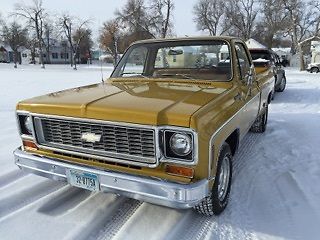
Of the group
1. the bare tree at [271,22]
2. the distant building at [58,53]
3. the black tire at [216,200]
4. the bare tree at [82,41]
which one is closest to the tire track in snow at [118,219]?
the black tire at [216,200]

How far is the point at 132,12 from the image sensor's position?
5291cm

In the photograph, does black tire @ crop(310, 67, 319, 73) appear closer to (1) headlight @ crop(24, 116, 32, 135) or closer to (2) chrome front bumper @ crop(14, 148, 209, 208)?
(2) chrome front bumper @ crop(14, 148, 209, 208)

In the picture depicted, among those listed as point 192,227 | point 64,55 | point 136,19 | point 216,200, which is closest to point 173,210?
point 192,227

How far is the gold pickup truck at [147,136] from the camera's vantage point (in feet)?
9.60

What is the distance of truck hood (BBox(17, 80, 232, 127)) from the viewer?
2.93m

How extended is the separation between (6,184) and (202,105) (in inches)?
111

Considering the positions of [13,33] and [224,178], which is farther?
[13,33]

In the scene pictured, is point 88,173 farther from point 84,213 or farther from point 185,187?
point 185,187

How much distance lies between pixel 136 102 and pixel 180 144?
2.07 feet

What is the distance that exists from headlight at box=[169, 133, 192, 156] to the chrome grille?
0.17 meters

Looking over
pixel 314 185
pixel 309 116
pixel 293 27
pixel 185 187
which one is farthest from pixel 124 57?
pixel 293 27

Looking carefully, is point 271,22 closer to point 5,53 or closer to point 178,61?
point 178,61

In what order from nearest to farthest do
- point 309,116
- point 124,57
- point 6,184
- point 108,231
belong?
point 108,231 → point 6,184 → point 124,57 → point 309,116

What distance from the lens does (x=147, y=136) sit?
2.98 m
